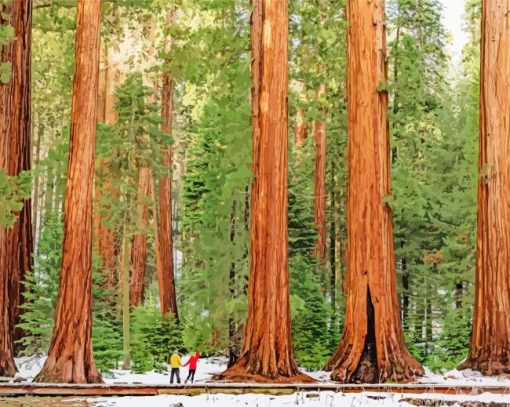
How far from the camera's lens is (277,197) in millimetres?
13906

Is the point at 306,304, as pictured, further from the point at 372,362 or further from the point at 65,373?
the point at 65,373

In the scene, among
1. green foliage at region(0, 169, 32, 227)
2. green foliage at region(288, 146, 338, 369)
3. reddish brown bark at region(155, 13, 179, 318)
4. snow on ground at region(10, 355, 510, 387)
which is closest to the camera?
snow on ground at region(10, 355, 510, 387)

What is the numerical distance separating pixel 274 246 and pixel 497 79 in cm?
513

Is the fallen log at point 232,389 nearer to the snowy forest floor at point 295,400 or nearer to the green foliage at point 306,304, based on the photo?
the snowy forest floor at point 295,400

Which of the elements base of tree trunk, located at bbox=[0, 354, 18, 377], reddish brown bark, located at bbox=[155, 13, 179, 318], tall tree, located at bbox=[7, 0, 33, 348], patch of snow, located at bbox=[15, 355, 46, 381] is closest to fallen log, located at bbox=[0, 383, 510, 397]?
base of tree trunk, located at bbox=[0, 354, 18, 377]

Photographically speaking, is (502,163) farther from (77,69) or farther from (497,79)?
(77,69)

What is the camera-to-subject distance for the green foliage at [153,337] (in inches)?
787

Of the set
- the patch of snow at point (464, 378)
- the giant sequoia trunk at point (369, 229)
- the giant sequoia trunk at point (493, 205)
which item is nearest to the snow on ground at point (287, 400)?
the patch of snow at point (464, 378)

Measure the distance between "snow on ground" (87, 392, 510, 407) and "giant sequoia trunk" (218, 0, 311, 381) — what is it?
2.70m

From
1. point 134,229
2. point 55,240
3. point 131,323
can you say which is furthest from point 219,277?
point 131,323

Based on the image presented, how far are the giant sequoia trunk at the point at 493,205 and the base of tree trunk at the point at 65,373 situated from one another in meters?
6.79

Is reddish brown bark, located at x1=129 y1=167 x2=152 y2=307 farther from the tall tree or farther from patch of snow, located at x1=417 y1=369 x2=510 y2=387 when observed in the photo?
patch of snow, located at x1=417 y1=369 x2=510 y2=387

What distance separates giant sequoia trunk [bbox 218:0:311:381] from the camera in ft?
43.8

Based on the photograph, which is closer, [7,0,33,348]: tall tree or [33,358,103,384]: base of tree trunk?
[33,358,103,384]: base of tree trunk
